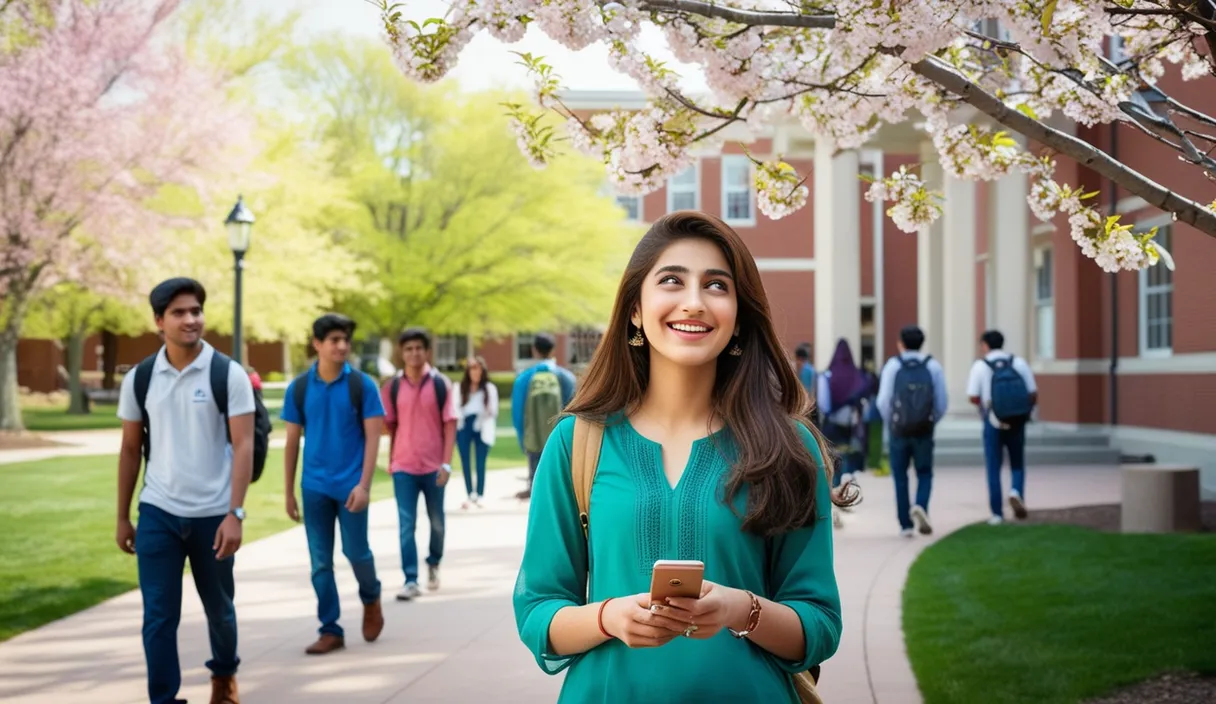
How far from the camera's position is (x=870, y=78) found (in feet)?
20.1

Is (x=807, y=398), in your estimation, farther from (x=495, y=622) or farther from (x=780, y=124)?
(x=780, y=124)

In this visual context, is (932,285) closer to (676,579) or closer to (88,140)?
(88,140)

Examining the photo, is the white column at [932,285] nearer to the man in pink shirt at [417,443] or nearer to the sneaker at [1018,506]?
the sneaker at [1018,506]

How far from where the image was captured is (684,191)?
127 ft

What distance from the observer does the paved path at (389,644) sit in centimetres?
663

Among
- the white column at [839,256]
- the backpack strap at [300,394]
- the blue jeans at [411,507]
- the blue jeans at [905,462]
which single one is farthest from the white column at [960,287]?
the backpack strap at [300,394]

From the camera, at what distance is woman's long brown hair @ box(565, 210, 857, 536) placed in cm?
265

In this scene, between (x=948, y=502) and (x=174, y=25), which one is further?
(x=174, y=25)

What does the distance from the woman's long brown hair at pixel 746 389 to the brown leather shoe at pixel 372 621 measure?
534 centimetres

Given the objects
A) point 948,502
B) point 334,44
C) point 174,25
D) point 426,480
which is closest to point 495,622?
point 426,480

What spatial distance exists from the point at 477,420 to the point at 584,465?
519 inches

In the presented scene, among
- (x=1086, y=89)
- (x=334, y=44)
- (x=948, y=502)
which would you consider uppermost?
(x=334, y=44)

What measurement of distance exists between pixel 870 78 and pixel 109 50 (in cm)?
2313

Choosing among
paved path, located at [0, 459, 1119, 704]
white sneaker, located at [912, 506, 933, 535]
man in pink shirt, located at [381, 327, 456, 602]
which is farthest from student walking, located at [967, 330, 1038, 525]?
man in pink shirt, located at [381, 327, 456, 602]
